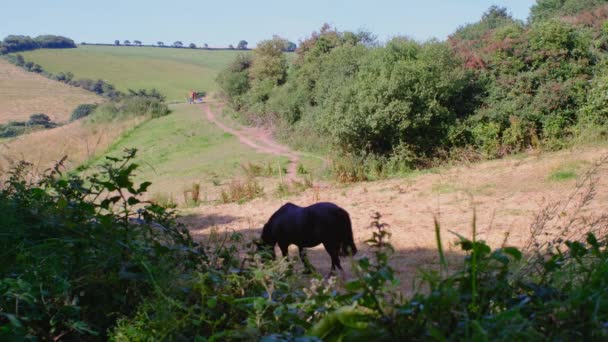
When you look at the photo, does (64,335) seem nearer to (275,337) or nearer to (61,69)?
(275,337)

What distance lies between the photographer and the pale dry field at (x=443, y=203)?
879cm

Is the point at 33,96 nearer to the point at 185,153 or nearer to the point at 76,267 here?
the point at 185,153

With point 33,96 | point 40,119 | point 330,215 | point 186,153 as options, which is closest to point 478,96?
point 330,215

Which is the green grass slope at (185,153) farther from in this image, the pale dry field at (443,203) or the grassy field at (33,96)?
the grassy field at (33,96)

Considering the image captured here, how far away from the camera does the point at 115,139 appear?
37000 mm

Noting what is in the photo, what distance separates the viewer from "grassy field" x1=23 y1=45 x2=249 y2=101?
7306 cm

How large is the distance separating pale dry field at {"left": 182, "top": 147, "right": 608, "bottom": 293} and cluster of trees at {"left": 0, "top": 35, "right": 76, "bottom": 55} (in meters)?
90.8

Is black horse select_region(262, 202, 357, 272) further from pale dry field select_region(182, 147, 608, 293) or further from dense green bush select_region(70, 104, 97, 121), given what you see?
dense green bush select_region(70, 104, 97, 121)

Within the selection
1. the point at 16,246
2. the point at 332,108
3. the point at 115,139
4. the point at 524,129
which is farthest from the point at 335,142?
the point at 115,139

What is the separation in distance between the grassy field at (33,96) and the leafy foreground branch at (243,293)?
50.6 metres

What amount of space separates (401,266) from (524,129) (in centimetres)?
1048

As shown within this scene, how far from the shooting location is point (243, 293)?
6.82 feet

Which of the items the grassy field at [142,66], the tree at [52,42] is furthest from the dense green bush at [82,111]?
the tree at [52,42]

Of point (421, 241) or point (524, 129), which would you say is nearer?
point (421, 241)
